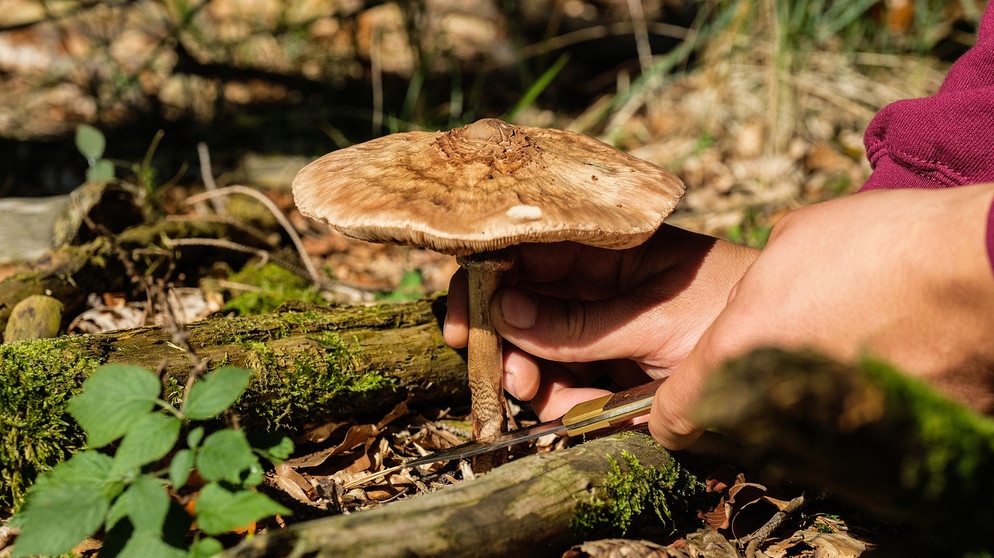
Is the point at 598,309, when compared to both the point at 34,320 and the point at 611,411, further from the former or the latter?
the point at 34,320

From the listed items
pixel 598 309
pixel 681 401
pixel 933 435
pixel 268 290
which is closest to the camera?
pixel 933 435

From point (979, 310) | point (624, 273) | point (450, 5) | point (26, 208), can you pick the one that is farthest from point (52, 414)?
point (450, 5)

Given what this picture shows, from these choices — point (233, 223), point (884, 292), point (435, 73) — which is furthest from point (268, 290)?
point (435, 73)

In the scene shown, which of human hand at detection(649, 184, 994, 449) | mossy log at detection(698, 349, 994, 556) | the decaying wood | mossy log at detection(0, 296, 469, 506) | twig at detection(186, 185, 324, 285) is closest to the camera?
mossy log at detection(698, 349, 994, 556)

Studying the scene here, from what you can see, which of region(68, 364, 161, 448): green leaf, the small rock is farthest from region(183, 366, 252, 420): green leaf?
the small rock

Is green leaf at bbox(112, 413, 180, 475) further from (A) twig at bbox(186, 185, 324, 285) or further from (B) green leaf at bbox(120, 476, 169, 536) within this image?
(A) twig at bbox(186, 185, 324, 285)

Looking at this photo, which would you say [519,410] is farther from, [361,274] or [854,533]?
[361,274]

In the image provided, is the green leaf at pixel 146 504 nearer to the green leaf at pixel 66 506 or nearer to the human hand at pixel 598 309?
the green leaf at pixel 66 506

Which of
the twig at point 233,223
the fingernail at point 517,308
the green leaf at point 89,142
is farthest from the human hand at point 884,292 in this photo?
the green leaf at point 89,142
